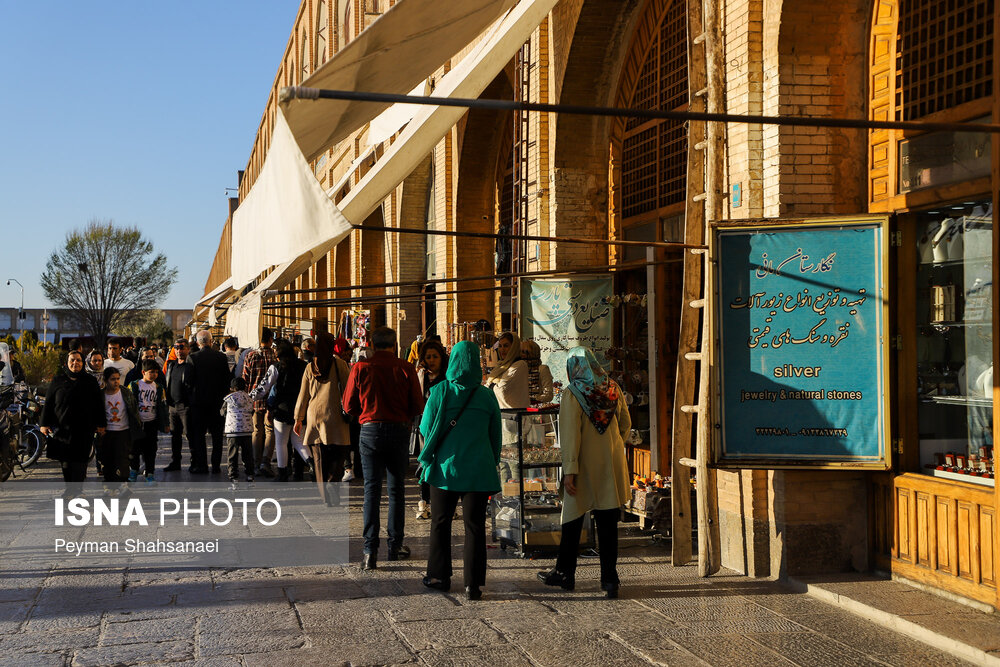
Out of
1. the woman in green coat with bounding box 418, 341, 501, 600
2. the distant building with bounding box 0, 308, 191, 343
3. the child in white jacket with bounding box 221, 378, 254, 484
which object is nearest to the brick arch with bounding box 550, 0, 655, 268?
the child in white jacket with bounding box 221, 378, 254, 484

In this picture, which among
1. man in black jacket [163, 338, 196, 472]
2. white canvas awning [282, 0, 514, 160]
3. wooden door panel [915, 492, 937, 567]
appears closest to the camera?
white canvas awning [282, 0, 514, 160]

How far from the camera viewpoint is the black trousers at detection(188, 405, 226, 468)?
1280 cm

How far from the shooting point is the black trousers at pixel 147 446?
1184 centimetres

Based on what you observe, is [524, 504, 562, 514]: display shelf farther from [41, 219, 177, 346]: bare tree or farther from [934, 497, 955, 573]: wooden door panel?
[41, 219, 177, 346]: bare tree

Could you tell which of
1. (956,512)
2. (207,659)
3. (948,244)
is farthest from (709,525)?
(207,659)

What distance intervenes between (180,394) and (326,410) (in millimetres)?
3632

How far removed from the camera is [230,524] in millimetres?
9383

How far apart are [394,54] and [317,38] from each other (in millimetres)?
28012

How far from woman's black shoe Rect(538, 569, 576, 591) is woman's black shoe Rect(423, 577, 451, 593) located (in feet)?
2.12

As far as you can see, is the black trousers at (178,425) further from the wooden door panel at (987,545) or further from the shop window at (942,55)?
the wooden door panel at (987,545)

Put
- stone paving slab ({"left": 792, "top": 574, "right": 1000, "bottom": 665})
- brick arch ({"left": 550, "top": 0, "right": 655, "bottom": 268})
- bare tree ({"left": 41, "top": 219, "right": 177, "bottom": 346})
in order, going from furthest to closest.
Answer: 1. bare tree ({"left": 41, "top": 219, "right": 177, "bottom": 346})
2. brick arch ({"left": 550, "top": 0, "right": 655, "bottom": 268})
3. stone paving slab ({"left": 792, "top": 574, "right": 1000, "bottom": 665})

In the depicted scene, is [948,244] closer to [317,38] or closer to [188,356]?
[188,356]

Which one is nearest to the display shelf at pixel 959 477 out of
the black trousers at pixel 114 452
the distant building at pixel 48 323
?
the black trousers at pixel 114 452

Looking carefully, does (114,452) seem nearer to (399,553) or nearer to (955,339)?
(399,553)
